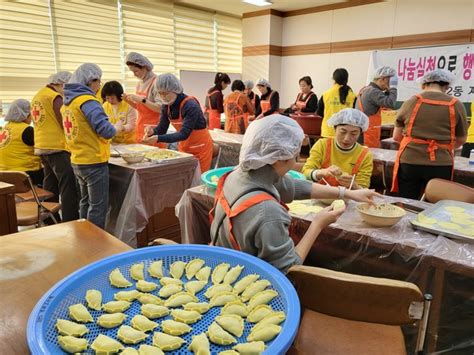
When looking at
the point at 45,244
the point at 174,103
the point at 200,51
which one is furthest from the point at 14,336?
the point at 200,51

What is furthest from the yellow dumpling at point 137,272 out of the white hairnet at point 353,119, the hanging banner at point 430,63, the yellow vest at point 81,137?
the hanging banner at point 430,63

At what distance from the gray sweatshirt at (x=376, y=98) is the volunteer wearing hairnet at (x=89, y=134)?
272 centimetres

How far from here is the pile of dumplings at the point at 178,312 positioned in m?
0.80

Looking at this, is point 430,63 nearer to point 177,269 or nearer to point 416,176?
point 416,176

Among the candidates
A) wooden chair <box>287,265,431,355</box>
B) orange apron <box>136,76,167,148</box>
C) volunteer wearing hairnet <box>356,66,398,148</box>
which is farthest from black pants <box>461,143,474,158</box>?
orange apron <box>136,76,167,148</box>

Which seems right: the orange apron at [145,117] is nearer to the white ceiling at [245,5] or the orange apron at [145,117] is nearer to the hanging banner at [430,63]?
the white ceiling at [245,5]

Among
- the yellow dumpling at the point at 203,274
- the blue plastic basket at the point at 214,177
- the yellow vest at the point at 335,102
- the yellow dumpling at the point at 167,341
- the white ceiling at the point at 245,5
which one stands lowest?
the yellow dumpling at the point at 167,341

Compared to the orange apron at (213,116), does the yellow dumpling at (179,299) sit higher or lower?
lower

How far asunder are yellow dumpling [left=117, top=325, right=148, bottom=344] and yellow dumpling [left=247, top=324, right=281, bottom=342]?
0.26 meters

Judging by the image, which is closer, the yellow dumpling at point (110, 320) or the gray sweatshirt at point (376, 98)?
the yellow dumpling at point (110, 320)

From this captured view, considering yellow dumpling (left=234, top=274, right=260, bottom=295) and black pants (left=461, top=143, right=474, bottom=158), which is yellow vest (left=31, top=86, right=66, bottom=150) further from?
black pants (left=461, top=143, right=474, bottom=158)

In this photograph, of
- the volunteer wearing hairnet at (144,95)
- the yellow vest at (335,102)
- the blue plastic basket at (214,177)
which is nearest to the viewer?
the blue plastic basket at (214,177)

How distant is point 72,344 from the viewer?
0.78 m

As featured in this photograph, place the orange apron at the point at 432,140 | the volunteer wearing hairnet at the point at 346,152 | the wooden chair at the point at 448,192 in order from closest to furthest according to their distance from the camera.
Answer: the wooden chair at the point at 448,192 < the volunteer wearing hairnet at the point at 346,152 < the orange apron at the point at 432,140
